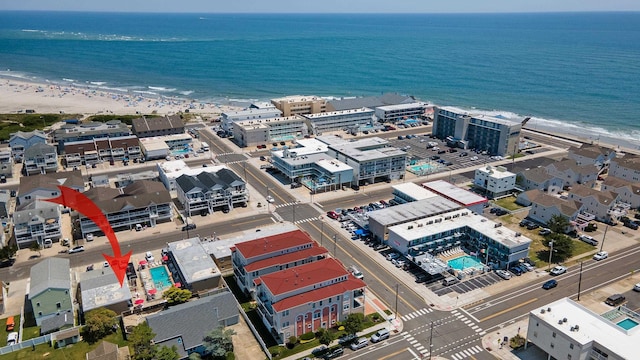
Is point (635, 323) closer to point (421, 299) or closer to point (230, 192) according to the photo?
point (421, 299)

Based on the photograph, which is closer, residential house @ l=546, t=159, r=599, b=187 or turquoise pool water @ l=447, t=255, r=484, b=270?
turquoise pool water @ l=447, t=255, r=484, b=270

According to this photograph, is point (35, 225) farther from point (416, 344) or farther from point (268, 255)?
point (416, 344)

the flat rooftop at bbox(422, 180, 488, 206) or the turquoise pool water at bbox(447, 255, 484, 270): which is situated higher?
the flat rooftop at bbox(422, 180, 488, 206)

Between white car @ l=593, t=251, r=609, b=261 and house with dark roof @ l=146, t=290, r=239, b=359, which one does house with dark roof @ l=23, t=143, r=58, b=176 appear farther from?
white car @ l=593, t=251, r=609, b=261

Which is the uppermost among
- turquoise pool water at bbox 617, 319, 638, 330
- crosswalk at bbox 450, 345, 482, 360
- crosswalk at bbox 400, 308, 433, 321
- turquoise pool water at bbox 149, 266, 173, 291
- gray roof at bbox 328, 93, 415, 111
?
gray roof at bbox 328, 93, 415, 111

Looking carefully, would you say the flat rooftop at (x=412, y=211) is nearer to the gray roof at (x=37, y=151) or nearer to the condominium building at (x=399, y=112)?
the condominium building at (x=399, y=112)

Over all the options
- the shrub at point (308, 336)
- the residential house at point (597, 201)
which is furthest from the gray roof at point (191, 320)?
the residential house at point (597, 201)

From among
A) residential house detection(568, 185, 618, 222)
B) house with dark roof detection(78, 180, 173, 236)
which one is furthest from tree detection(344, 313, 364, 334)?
residential house detection(568, 185, 618, 222)
